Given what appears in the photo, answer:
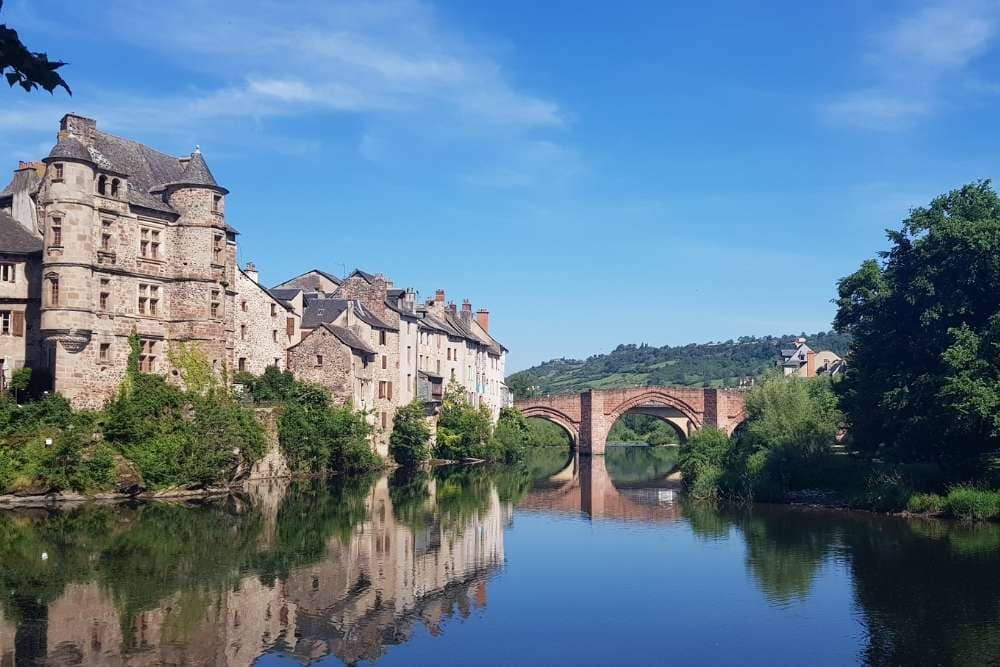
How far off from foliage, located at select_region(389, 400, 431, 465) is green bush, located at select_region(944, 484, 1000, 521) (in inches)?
A: 1139

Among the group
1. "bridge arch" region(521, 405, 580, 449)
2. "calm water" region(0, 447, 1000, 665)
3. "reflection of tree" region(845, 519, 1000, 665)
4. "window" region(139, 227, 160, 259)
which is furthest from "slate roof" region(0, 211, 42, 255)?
"bridge arch" region(521, 405, 580, 449)

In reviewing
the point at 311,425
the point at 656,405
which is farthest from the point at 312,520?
the point at 656,405

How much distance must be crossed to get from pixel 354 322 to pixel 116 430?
19.2m

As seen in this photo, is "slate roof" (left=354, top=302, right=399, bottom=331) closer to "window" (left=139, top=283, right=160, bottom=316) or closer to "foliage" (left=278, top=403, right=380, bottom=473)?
"foliage" (left=278, top=403, right=380, bottom=473)

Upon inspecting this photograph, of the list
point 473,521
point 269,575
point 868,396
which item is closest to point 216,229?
point 473,521

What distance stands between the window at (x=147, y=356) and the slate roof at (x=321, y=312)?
1304cm

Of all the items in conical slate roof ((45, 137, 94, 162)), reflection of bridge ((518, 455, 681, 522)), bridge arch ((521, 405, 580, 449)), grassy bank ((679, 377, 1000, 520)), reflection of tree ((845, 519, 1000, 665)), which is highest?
conical slate roof ((45, 137, 94, 162))

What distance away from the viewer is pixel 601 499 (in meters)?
46.1

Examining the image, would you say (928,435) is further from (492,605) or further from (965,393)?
(492,605)

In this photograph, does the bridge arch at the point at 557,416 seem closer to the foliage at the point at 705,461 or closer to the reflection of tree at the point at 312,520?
the foliage at the point at 705,461

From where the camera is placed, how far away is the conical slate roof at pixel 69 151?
3625 cm

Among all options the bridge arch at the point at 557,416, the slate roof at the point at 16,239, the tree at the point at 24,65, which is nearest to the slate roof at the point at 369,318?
the slate roof at the point at 16,239

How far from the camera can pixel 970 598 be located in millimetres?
22125

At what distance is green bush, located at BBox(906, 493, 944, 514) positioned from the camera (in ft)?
113
